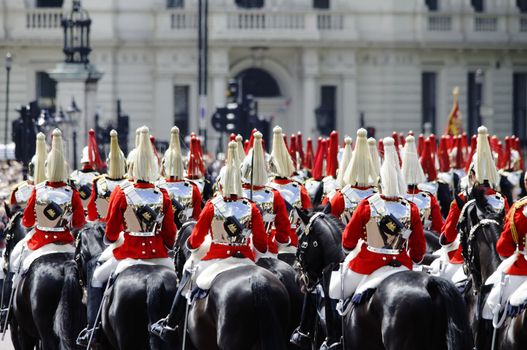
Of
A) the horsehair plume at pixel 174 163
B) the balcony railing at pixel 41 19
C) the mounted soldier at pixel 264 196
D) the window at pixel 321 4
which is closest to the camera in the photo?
the mounted soldier at pixel 264 196

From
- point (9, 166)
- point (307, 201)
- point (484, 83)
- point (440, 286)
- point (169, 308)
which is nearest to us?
point (440, 286)

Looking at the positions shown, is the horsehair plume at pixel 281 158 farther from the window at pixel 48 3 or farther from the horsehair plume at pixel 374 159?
the window at pixel 48 3

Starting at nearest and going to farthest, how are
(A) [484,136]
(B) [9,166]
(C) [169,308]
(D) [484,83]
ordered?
(C) [169,308] < (A) [484,136] < (B) [9,166] < (D) [484,83]

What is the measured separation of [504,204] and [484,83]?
41430mm

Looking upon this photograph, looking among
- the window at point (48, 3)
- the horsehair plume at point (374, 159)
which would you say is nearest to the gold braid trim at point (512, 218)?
the horsehair plume at point (374, 159)

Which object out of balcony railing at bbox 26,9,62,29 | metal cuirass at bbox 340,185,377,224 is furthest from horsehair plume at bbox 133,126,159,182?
balcony railing at bbox 26,9,62,29

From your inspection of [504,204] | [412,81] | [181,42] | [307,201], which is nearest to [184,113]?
[181,42]

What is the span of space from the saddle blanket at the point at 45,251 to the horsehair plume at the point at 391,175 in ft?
14.1

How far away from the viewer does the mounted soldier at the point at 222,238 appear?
1639 cm

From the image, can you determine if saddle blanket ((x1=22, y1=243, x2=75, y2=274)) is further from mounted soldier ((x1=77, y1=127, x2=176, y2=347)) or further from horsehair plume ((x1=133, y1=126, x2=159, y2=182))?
horsehair plume ((x1=133, y1=126, x2=159, y2=182))

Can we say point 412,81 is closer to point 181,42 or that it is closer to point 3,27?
point 181,42

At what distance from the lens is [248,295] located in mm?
15281

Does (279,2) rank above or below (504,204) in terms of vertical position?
above

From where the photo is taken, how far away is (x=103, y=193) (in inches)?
812
